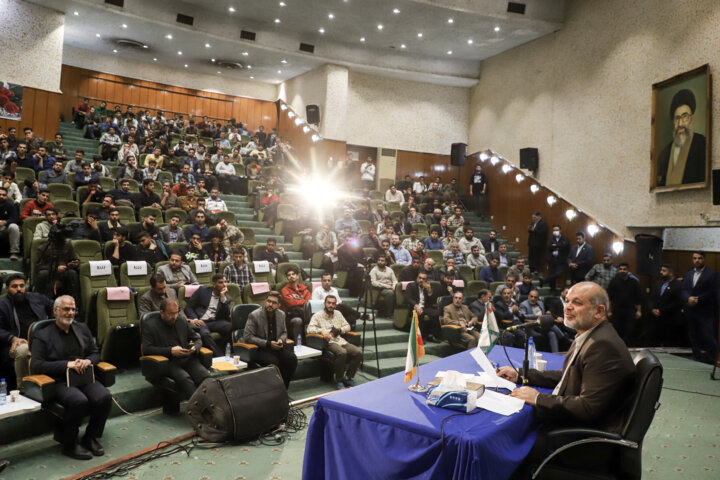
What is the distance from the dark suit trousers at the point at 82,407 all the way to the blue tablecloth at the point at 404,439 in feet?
6.55

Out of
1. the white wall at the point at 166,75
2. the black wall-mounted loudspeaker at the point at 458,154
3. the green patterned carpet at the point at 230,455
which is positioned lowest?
the green patterned carpet at the point at 230,455

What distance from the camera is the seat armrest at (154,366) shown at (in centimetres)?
422

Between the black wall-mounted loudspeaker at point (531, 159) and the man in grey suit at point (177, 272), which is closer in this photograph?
the man in grey suit at point (177, 272)

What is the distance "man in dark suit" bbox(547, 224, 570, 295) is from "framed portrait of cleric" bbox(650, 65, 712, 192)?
1.83m

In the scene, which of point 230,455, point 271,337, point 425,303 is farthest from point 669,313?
point 230,455

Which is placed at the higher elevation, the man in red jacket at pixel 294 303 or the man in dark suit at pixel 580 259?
the man in dark suit at pixel 580 259

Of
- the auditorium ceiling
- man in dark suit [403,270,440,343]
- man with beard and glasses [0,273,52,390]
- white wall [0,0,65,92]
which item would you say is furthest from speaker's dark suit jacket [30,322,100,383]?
white wall [0,0,65,92]

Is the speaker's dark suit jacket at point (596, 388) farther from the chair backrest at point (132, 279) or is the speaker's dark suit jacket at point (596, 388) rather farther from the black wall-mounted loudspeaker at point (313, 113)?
the black wall-mounted loudspeaker at point (313, 113)

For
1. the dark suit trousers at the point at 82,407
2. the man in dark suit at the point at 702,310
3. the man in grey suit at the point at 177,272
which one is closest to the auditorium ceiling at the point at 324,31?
the man in dark suit at the point at 702,310

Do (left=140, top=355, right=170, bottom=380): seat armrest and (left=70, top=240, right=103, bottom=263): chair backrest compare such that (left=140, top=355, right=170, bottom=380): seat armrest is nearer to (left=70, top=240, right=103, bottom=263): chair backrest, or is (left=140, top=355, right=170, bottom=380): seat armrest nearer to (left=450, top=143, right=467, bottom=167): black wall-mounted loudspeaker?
(left=70, top=240, right=103, bottom=263): chair backrest

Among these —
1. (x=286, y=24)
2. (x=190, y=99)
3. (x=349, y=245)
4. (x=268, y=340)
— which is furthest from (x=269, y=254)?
(x=190, y=99)

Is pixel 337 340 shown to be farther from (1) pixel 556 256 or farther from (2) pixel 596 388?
(1) pixel 556 256

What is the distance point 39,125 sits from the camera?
11.9 metres

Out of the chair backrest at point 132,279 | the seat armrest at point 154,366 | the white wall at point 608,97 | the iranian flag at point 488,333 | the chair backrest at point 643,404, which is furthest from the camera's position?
the white wall at point 608,97
